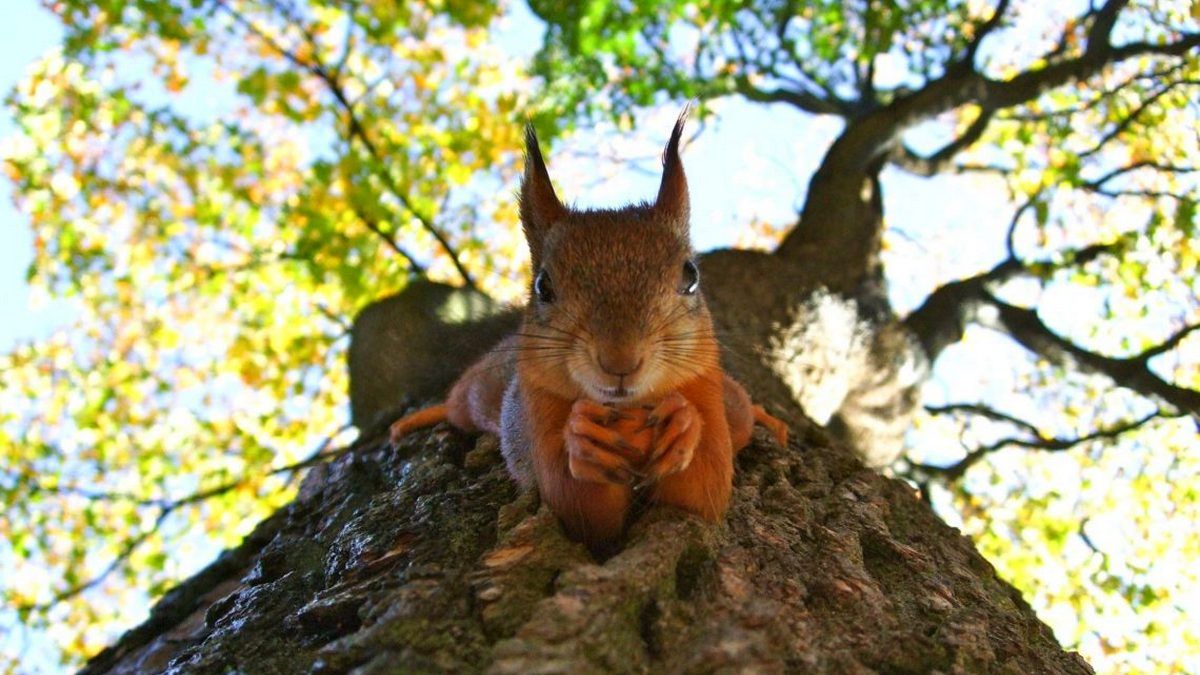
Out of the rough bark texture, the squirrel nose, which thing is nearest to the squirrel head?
the squirrel nose

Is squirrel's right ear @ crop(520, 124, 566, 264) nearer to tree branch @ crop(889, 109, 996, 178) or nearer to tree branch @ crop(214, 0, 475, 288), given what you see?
tree branch @ crop(214, 0, 475, 288)

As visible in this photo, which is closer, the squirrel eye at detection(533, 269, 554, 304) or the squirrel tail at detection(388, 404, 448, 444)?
the squirrel eye at detection(533, 269, 554, 304)

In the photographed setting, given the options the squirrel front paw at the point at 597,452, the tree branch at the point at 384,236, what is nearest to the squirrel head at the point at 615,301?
the squirrel front paw at the point at 597,452

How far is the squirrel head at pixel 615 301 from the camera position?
1831 millimetres

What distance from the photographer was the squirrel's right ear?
236 centimetres

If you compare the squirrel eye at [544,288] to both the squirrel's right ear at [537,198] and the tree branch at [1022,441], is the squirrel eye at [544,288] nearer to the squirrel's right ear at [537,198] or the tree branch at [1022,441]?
the squirrel's right ear at [537,198]

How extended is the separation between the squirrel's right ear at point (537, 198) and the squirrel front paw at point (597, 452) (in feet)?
2.60

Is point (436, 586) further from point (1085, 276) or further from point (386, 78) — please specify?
point (386, 78)

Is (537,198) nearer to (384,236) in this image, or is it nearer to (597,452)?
(597,452)

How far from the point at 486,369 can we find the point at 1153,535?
4.39 meters

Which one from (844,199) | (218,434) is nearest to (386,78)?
(218,434)

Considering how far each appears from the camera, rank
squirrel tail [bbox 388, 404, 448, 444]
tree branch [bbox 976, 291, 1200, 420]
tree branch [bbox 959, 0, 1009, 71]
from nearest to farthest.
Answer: squirrel tail [bbox 388, 404, 448, 444] → tree branch [bbox 976, 291, 1200, 420] → tree branch [bbox 959, 0, 1009, 71]

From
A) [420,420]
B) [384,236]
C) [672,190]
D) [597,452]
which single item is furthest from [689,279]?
[384,236]

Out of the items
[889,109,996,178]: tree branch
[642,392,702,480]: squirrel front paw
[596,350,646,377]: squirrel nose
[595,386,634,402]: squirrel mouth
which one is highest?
[889,109,996,178]: tree branch
